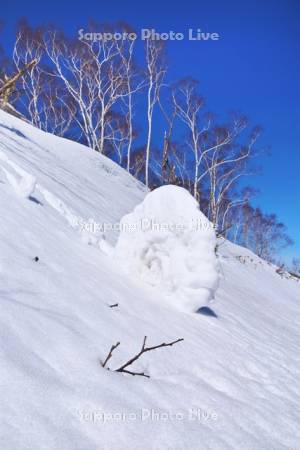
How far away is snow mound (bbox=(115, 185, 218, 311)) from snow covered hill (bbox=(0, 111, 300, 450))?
14cm

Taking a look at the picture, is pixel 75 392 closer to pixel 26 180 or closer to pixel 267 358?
pixel 267 358

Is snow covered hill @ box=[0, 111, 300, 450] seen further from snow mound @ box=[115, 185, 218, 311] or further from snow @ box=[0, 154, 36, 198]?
snow mound @ box=[115, 185, 218, 311]

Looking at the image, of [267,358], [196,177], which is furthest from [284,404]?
[196,177]

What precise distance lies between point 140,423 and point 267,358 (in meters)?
1.77

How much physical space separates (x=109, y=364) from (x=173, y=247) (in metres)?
1.62

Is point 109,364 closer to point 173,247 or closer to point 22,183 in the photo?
point 173,247

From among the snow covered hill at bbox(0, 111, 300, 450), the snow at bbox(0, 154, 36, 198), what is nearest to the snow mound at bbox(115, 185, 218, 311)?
the snow covered hill at bbox(0, 111, 300, 450)

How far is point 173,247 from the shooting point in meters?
2.93

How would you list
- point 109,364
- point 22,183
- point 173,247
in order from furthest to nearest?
point 22,183 < point 173,247 < point 109,364

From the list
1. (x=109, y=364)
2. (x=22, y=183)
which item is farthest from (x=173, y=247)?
(x=109, y=364)

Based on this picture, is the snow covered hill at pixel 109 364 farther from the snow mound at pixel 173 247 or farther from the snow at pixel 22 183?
the snow mound at pixel 173 247

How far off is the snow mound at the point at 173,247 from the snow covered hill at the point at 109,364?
0.14 metres

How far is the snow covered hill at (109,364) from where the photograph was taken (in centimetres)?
99

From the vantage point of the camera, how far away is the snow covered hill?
991mm
